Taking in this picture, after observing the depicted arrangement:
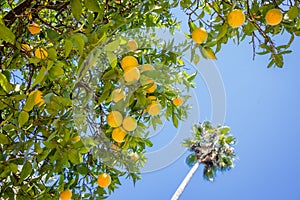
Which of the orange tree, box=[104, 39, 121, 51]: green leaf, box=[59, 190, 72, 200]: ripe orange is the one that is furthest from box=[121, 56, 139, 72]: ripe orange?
box=[59, 190, 72, 200]: ripe orange

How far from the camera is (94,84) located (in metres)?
1.26

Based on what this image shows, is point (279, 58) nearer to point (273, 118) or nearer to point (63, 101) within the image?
point (63, 101)

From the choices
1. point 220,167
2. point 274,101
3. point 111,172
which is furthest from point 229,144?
point 111,172

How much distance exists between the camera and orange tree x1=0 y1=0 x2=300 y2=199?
108cm

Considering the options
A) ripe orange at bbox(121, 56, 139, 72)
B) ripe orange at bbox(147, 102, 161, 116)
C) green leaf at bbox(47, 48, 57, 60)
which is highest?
ripe orange at bbox(147, 102, 161, 116)

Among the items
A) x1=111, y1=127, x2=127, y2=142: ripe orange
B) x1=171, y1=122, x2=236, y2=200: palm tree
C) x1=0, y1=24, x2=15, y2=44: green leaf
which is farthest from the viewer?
x1=171, y1=122, x2=236, y2=200: palm tree

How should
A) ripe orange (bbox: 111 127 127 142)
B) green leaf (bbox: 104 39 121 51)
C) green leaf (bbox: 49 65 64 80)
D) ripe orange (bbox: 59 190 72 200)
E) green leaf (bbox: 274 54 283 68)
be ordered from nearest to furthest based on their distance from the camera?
green leaf (bbox: 104 39 121 51) → green leaf (bbox: 49 65 64 80) → ripe orange (bbox: 111 127 127 142) → green leaf (bbox: 274 54 283 68) → ripe orange (bbox: 59 190 72 200)

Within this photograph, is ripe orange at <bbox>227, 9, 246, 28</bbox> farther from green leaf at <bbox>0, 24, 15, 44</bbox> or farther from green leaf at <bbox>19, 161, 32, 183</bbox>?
green leaf at <bbox>19, 161, 32, 183</bbox>

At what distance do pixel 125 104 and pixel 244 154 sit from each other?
7.27 meters

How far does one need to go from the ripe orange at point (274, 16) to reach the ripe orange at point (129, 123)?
1.82 feet

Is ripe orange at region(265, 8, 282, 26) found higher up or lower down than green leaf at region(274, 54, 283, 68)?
lower down

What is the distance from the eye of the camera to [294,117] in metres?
7.10

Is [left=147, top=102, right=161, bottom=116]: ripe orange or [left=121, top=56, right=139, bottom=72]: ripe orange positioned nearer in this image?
[left=121, top=56, right=139, bottom=72]: ripe orange

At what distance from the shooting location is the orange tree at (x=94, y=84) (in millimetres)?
1084
